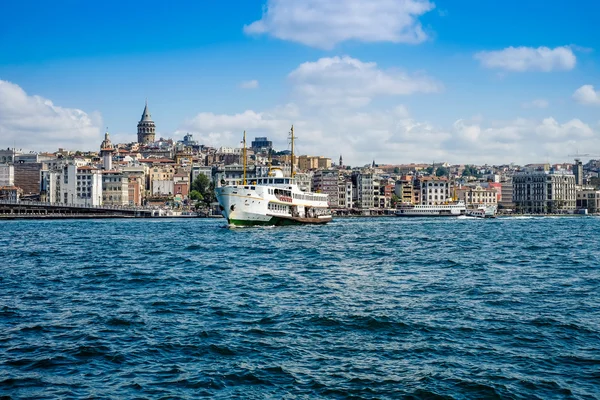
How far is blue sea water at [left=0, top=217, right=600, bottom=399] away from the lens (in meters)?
12.2

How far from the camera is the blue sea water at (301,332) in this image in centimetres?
1216

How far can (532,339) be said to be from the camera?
15.3m

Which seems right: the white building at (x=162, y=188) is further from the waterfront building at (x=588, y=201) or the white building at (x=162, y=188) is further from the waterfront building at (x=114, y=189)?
the waterfront building at (x=588, y=201)

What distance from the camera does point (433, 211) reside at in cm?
14488

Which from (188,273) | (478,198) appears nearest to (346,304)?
(188,273)

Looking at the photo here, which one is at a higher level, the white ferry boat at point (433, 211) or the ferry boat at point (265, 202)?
the ferry boat at point (265, 202)

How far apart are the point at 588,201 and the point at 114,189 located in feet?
409

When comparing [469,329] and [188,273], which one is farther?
[188,273]

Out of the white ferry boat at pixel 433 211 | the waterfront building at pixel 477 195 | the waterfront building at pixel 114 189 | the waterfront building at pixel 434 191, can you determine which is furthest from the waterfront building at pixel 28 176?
the waterfront building at pixel 477 195

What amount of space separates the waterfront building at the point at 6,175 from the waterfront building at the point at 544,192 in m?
129

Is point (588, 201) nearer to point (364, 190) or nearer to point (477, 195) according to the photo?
point (477, 195)

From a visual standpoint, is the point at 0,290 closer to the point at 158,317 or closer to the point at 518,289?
the point at 158,317

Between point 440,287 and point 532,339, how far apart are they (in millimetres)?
7934

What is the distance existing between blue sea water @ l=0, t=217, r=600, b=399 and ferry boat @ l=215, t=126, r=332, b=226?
35.9 meters
